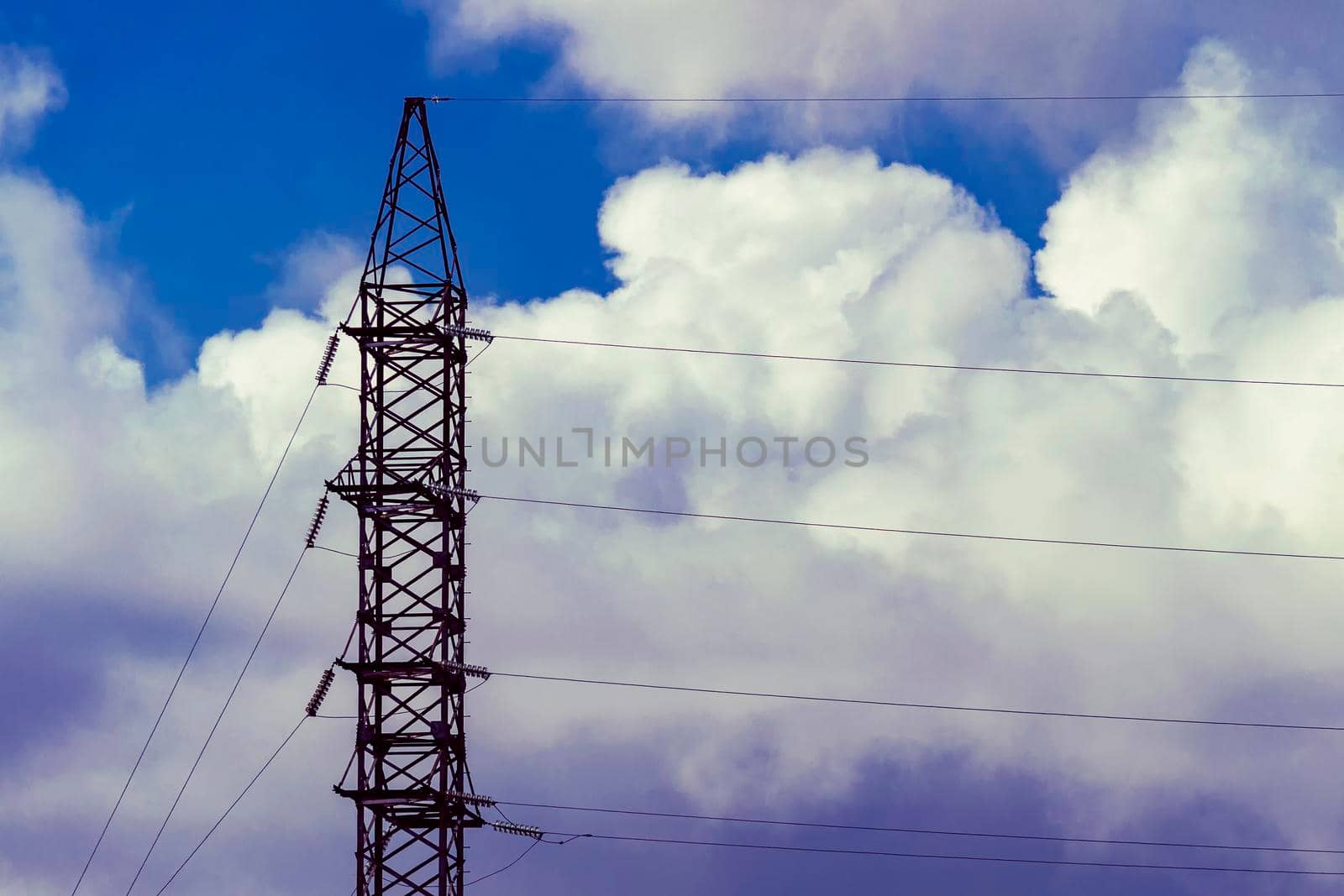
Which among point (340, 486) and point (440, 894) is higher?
point (340, 486)

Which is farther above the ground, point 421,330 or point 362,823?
point 421,330

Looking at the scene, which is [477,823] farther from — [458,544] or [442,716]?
[458,544]

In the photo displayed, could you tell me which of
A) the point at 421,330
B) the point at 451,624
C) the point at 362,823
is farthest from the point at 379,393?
the point at 362,823

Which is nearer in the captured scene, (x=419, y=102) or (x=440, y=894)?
(x=440, y=894)

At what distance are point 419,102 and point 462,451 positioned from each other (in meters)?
12.9

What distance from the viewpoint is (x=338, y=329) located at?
→ 73.2 m

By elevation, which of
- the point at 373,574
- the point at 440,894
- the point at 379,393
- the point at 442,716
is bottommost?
the point at 440,894

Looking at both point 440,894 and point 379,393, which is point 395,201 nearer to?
point 379,393

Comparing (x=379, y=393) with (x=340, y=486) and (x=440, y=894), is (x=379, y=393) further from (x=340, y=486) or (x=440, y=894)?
(x=440, y=894)

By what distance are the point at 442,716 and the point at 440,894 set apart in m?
6.00

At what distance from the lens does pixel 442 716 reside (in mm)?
71625

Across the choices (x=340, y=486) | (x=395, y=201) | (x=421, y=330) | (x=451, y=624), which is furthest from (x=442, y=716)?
(x=395, y=201)

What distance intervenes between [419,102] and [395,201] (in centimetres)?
399

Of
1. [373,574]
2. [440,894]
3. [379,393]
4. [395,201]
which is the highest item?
[395,201]
